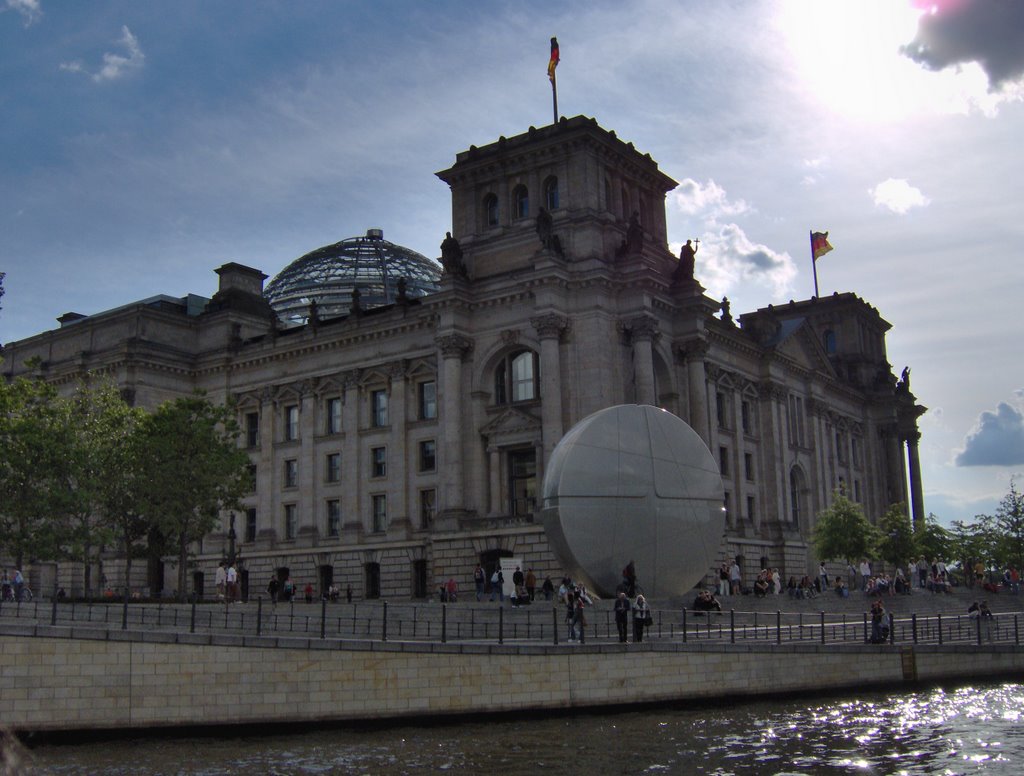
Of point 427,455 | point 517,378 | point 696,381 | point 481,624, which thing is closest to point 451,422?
point 517,378

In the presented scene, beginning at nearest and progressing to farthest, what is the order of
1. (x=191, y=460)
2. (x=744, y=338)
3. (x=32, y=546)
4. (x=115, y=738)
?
(x=115, y=738)
(x=32, y=546)
(x=191, y=460)
(x=744, y=338)

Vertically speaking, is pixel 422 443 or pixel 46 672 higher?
pixel 422 443

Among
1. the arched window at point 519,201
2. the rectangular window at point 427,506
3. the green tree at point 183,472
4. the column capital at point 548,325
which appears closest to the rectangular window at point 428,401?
the rectangular window at point 427,506

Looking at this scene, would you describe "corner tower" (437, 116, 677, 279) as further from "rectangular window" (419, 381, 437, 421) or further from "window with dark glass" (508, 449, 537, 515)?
"window with dark glass" (508, 449, 537, 515)

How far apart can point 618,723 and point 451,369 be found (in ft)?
113

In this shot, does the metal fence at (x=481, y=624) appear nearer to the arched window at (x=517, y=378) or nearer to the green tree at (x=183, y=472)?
the green tree at (x=183, y=472)

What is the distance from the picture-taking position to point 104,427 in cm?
5131

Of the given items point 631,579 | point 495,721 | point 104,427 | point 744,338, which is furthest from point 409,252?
point 495,721

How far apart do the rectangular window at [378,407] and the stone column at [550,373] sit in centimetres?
1327

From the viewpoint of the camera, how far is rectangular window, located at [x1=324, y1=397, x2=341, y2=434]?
68.2 m

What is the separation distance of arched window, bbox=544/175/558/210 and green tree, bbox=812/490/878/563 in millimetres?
25740

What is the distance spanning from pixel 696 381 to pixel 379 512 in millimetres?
19665

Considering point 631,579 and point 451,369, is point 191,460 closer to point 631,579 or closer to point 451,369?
point 451,369

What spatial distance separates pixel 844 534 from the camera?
67.8 metres
